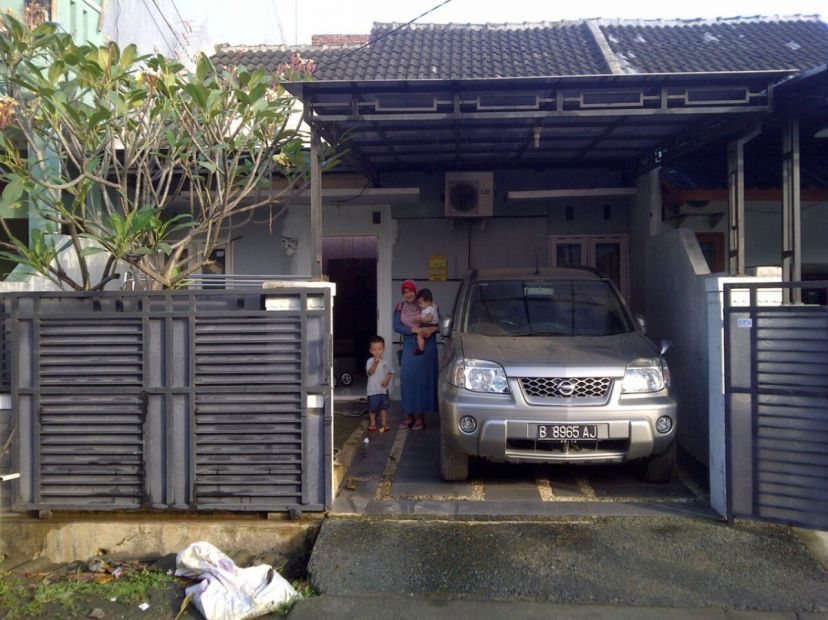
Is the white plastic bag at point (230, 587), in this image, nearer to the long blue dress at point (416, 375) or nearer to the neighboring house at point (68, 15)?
the long blue dress at point (416, 375)

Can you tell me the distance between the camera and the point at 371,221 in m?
9.79

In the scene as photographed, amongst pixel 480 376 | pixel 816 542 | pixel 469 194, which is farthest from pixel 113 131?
pixel 816 542

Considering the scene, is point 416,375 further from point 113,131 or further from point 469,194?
point 113,131

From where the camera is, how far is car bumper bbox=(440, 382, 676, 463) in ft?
17.3

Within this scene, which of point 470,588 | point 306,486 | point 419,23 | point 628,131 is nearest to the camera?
point 470,588

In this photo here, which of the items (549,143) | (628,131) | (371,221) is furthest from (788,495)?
(371,221)

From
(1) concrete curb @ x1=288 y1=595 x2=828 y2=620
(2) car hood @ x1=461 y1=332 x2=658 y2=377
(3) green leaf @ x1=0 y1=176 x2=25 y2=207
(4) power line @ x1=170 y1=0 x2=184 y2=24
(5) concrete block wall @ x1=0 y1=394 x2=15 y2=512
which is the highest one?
(4) power line @ x1=170 y1=0 x2=184 y2=24

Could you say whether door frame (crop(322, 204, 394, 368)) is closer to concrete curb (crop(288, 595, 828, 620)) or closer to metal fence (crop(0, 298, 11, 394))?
metal fence (crop(0, 298, 11, 394))

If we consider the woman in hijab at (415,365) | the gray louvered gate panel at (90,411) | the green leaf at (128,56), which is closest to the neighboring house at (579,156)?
the green leaf at (128,56)

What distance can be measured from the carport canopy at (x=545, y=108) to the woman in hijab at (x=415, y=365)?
A: 196 cm

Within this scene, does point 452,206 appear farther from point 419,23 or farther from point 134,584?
point 134,584

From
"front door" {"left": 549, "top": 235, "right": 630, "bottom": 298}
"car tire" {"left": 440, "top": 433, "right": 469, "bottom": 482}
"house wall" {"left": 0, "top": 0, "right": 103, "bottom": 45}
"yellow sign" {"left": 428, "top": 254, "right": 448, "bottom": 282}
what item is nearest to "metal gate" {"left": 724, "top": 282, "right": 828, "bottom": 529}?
"car tire" {"left": 440, "top": 433, "right": 469, "bottom": 482}

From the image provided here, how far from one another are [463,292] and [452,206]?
267 cm

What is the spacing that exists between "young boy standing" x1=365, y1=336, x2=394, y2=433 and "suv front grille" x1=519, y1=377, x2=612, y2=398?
2.60m
